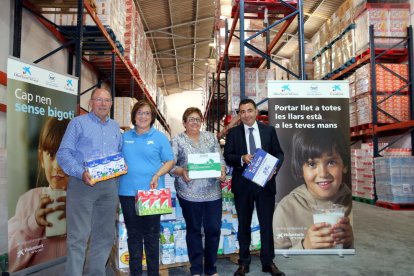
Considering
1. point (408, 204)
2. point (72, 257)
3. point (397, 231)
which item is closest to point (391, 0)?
point (408, 204)

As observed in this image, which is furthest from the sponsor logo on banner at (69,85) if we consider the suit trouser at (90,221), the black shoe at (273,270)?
the black shoe at (273,270)

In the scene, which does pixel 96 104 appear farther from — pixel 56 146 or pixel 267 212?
pixel 267 212

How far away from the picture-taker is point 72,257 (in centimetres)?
286

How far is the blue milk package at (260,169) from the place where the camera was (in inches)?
134

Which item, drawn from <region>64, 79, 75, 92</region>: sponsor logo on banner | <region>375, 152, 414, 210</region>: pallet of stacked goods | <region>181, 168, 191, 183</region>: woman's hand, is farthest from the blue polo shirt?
<region>375, 152, 414, 210</region>: pallet of stacked goods

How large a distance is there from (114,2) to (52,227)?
14.4 feet

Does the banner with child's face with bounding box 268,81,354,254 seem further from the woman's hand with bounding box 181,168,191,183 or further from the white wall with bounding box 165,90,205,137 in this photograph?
the white wall with bounding box 165,90,205,137

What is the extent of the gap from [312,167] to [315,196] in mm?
334

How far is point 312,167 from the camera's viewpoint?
13.9 ft

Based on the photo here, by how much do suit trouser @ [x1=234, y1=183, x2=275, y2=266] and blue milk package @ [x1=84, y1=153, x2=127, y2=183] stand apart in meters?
1.26

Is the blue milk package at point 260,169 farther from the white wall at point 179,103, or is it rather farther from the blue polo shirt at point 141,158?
the white wall at point 179,103

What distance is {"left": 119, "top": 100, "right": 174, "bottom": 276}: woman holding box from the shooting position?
300cm

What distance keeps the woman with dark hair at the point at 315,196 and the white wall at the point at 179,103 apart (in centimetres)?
2611

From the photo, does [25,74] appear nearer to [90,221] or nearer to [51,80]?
[51,80]
